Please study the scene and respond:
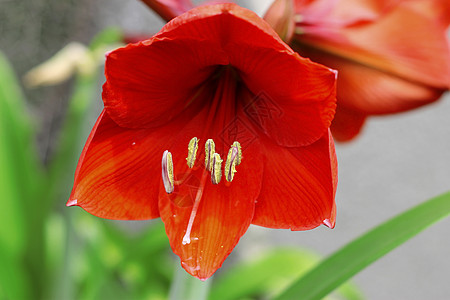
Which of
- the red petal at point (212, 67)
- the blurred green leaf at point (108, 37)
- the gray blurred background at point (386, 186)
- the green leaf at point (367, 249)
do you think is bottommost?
the gray blurred background at point (386, 186)

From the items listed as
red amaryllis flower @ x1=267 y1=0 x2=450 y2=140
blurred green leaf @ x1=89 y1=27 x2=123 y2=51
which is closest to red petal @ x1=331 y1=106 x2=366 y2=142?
red amaryllis flower @ x1=267 y1=0 x2=450 y2=140

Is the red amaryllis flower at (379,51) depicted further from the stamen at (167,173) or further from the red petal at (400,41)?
the stamen at (167,173)

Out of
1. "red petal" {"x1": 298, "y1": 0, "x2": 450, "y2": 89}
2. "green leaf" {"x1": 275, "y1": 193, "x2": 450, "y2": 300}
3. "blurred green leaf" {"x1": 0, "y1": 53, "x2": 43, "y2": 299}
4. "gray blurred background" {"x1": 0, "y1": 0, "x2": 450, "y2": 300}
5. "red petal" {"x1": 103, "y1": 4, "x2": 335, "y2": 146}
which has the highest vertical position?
"red petal" {"x1": 103, "y1": 4, "x2": 335, "y2": 146}

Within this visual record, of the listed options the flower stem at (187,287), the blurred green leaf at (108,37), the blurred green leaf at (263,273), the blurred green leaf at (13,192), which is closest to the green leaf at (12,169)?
the blurred green leaf at (13,192)

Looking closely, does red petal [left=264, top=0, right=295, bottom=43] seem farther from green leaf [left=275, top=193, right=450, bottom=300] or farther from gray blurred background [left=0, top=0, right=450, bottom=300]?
gray blurred background [left=0, top=0, right=450, bottom=300]

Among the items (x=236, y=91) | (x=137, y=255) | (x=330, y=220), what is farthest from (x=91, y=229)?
(x=330, y=220)

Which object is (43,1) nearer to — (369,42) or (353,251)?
(369,42)
